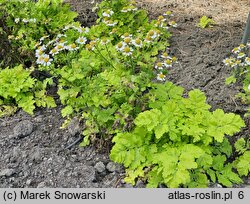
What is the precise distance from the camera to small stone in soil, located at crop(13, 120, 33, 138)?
3.90 meters

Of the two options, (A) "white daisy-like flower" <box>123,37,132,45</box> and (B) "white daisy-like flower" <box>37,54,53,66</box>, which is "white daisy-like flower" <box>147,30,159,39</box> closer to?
(A) "white daisy-like flower" <box>123,37,132,45</box>

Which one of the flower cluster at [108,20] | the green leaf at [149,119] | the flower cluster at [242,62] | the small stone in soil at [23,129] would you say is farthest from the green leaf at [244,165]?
the small stone in soil at [23,129]

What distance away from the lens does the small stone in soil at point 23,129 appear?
12.8 ft

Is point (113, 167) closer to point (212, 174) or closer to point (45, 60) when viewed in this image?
point (212, 174)

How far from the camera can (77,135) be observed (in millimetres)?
3875

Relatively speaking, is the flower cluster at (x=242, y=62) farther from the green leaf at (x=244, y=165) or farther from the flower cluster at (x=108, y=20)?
the flower cluster at (x=108, y=20)

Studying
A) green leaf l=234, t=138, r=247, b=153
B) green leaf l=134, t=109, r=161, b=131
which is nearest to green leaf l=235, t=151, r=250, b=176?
green leaf l=234, t=138, r=247, b=153

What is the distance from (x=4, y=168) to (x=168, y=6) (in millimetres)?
3248

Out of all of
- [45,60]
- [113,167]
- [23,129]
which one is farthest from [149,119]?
[23,129]

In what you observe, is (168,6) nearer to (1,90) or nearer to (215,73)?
(215,73)

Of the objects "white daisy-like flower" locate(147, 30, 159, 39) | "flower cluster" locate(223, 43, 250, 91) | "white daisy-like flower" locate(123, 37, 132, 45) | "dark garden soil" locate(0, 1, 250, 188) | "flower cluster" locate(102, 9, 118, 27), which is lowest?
"dark garden soil" locate(0, 1, 250, 188)

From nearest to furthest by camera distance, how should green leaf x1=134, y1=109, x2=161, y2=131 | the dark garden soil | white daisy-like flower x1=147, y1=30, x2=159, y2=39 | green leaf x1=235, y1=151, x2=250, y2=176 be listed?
green leaf x1=134, y1=109, x2=161, y2=131 → green leaf x1=235, y1=151, x2=250, y2=176 → the dark garden soil → white daisy-like flower x1=147, y1=30, x2=159, y2=39

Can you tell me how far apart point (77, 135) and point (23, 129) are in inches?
19.6
